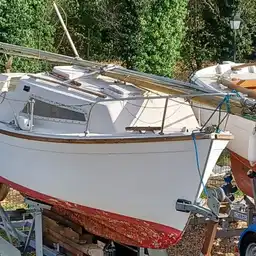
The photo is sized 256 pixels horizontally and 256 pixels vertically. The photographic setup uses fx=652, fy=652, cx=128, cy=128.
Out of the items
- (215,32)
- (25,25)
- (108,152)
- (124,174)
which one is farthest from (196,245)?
(215,32)

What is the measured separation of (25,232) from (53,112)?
1.60 meters

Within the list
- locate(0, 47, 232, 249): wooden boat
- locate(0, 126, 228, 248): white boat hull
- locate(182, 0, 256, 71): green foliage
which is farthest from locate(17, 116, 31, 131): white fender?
locate(182, 0, 256, 71): green foliage

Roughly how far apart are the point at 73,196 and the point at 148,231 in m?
0.90

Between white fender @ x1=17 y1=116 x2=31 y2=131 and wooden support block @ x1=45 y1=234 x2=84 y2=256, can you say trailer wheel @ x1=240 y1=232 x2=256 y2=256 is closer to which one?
wooden support block @ x1=45 y1=234 x2=84 y2=256

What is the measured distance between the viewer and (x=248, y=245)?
657 centimetres

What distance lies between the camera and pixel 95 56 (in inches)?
832

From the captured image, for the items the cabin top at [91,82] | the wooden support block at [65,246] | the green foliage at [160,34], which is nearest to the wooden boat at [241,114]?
the cabin top at [91,82]

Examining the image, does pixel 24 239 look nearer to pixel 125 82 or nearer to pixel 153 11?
pixel 125 82

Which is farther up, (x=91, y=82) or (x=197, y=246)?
(x=91, y=82)

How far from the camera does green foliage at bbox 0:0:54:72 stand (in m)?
17.1

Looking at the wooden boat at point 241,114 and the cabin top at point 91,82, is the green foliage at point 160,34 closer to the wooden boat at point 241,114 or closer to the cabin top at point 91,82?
the wooden boat at point 241,114

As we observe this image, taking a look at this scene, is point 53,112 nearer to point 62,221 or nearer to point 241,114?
point 62,221

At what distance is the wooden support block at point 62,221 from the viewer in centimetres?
691

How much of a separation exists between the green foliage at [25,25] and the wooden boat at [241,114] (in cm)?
923
